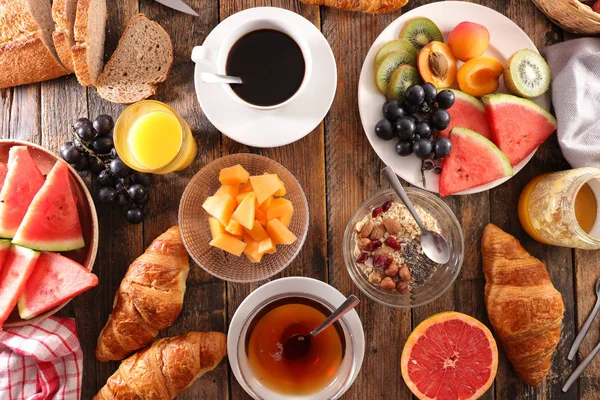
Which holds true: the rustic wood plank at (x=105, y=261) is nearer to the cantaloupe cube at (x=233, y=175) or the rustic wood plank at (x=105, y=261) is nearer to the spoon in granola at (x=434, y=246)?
the cantaloupe cube at (x=233, y=175)

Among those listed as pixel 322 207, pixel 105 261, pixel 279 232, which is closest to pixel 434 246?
pixel 322 207

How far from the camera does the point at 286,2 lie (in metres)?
1.78

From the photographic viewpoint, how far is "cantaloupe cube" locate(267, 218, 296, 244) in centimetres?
158

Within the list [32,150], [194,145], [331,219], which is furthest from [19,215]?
[331,219]

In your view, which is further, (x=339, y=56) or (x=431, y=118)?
(x=339, y=56)

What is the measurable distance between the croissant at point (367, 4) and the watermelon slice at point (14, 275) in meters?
1.15

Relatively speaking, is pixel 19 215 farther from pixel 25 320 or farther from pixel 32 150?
Result: pixel 25 320

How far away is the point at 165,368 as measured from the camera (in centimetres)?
160

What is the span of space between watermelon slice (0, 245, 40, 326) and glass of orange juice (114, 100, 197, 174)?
0.38 metres

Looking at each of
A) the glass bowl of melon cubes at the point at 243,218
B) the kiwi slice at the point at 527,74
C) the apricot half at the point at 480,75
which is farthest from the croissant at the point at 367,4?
the glass bowl of melon cubes at the point at 243,218

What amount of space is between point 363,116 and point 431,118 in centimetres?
21

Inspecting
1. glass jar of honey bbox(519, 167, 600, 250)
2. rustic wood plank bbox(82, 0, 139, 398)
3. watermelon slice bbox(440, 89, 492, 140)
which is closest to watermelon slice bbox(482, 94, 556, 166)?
watermelon slice bbox(440, 89, 492, 140)

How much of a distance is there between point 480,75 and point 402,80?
0.84 ft

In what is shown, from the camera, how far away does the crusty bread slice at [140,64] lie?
5.69 feet
